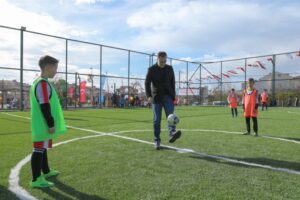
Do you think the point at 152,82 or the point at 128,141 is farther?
the point at 128,141

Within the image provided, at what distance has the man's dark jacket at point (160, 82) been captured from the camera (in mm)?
6840

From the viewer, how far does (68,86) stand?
2848 cm

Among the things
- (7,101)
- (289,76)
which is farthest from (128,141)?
(289,76)

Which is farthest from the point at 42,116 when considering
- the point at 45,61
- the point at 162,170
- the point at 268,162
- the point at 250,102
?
the point at 250,102

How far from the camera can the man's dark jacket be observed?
22.4ft

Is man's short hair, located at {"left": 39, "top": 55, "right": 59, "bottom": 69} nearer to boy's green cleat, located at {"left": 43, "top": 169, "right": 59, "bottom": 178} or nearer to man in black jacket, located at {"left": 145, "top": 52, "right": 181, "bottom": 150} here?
boy's green cleat, located at {"left": 43, "top": 169, "right": 59, "bottom": 178}

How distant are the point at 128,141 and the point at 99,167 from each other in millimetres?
2554

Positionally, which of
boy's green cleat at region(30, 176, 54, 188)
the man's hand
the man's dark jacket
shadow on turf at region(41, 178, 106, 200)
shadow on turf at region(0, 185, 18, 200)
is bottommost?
shadow on turf at region(41, 178, 106, 200)

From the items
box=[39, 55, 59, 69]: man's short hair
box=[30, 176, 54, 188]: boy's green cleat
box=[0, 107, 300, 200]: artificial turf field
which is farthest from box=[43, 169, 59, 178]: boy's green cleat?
box=[39, 55, 59, 69]: man's short hair

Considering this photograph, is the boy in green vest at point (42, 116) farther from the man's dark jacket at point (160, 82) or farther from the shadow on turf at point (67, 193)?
the man's dark jacket at point (160, 82)

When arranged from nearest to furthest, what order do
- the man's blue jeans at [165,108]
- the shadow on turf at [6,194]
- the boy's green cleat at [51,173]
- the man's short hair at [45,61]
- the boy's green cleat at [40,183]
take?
the shadow on turf at [6,194], the boy's green cleat at [40,183], the man's short hair at [45,61], the boy's green cleat at [51,173], the man's blue jeans at [165,108]

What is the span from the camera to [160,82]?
6.85 meters

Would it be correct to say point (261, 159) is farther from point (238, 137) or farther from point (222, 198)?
A: point (238, 137)

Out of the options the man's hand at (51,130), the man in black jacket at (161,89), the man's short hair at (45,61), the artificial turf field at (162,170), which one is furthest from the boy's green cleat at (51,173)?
the man in black jacket at (161,89)
